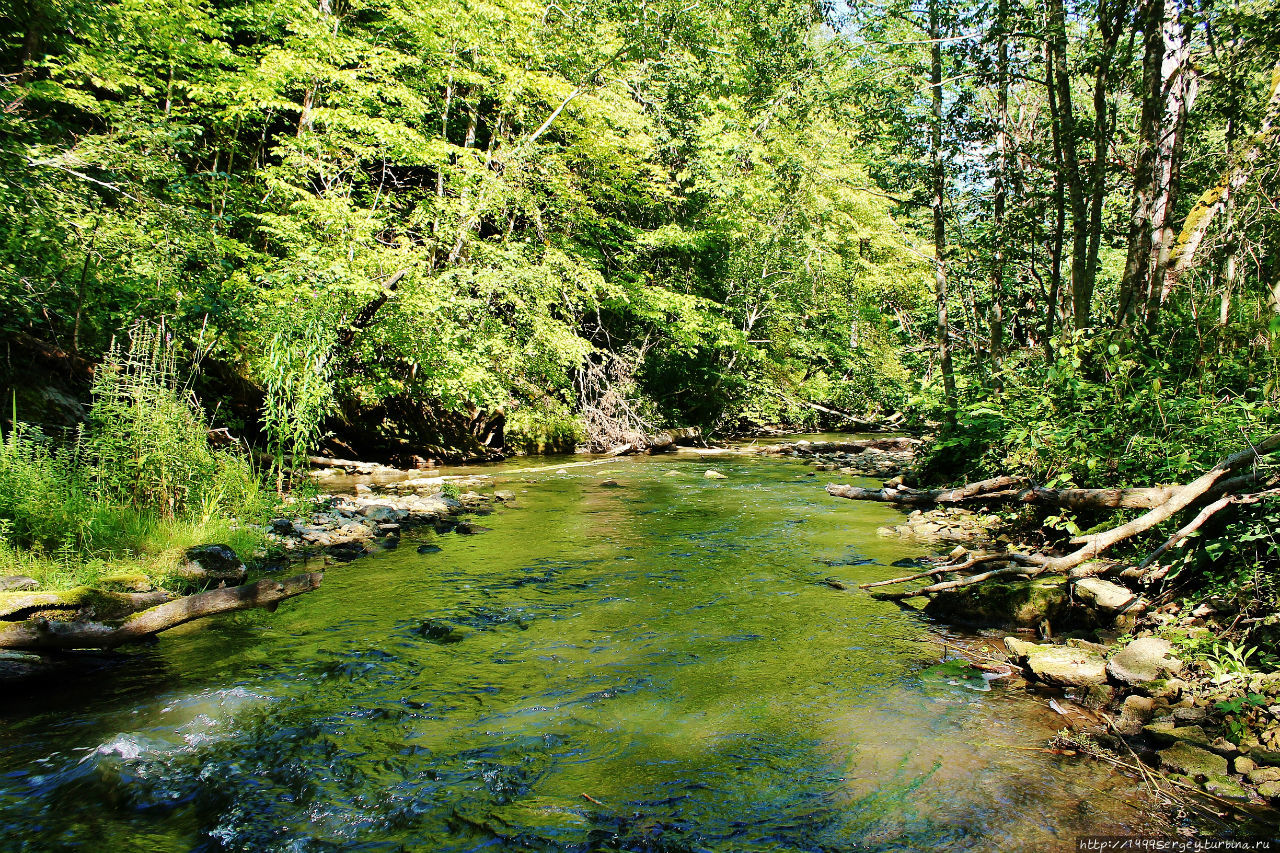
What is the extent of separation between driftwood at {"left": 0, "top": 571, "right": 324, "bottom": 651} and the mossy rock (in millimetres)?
5590

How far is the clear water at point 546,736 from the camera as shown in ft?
10.2

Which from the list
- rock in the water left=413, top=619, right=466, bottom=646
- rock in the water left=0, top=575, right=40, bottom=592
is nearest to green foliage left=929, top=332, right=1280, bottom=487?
rock in the water left=413, top=619, right=466, bottom=646

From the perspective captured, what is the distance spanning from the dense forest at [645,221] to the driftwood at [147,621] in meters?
2.27

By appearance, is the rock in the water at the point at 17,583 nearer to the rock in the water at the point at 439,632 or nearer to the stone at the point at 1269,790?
the rock in the water at the point at 439,632

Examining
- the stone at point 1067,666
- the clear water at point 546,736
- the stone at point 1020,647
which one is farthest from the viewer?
the stone at point 1020,647

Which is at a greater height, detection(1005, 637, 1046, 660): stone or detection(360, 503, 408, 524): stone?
detection(360, 503, 408, 524): stone

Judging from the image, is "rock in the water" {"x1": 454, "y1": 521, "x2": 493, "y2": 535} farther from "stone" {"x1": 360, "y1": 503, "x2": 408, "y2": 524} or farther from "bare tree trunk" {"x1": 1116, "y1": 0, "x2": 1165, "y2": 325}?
"bare tree trunk" {"x1": 1116, "y1": 0, "x2": 1165, "y2": 325}

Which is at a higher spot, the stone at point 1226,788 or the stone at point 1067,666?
the stone at point 1067,666

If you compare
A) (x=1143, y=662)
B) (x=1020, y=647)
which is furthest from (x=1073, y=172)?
(x=1143, y=662)

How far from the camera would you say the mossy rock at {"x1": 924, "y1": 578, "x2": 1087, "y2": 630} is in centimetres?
551

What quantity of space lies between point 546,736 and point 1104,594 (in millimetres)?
4459

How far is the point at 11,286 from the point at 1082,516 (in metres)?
11.4

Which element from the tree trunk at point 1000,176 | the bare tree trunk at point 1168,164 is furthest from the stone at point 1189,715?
the tree trunk at point 1000,176

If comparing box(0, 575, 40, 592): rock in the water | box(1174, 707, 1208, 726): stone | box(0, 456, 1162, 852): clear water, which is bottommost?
box(0, 456, 1162, 852): clear water
